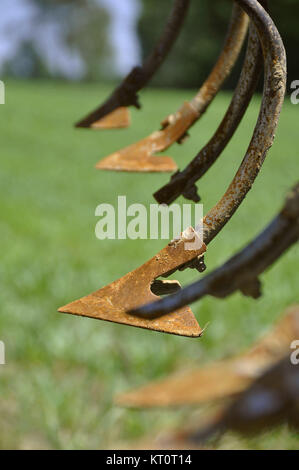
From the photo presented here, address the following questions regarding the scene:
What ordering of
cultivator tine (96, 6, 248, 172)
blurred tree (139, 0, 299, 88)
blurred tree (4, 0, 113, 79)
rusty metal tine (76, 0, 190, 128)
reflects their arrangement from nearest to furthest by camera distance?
cultivator tine (96, 6, 248, 172) → rusty metal tine (76, 0, 190, 128) → blurred tree (139, 0, 299, 88) → blurred tree (4, 0, 113, 79)

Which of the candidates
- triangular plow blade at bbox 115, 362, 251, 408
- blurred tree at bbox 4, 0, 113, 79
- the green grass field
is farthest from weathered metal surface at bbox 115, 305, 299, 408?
blurred tree at bbox 4, 0, 113, 79

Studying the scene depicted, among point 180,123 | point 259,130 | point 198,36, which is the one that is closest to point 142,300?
point 259,130

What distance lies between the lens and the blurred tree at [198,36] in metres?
15.4

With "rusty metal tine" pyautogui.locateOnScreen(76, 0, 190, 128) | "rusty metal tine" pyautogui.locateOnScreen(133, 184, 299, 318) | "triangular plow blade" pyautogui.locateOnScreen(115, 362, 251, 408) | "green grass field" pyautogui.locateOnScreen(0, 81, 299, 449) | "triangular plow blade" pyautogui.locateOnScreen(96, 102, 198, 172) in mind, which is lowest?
"green grass field" pyautogui.locateOnScreen(0, 81, 299, 449)

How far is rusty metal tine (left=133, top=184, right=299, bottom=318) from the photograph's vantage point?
1.90 feet

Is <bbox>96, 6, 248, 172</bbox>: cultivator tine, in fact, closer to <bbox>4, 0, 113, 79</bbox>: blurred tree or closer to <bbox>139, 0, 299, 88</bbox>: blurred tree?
<bbox>139, 0, 299, 88</bbox>: blurred tree

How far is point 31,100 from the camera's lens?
716 inches

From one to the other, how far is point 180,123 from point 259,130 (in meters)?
0.27

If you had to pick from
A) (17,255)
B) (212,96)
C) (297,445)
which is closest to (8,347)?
(297,445)

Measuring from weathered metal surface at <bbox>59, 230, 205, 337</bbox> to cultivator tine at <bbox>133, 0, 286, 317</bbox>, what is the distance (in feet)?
0.05

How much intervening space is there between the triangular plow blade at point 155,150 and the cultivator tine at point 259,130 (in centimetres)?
26

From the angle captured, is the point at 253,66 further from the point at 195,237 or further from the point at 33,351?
the point at 33,351

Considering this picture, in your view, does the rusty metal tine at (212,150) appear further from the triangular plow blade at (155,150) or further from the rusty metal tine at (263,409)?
the rusty metal tine at (263,409)

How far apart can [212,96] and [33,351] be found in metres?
2.05
